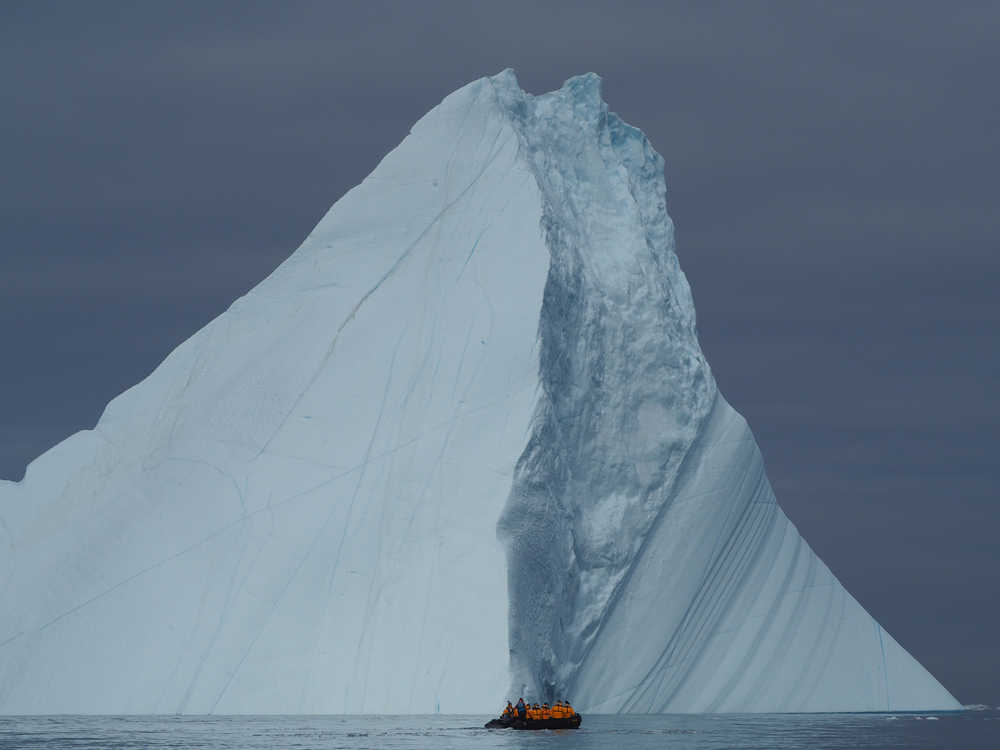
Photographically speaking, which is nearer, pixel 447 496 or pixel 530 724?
pixel 530 724

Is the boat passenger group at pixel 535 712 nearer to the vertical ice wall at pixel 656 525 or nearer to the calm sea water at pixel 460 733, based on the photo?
the calm sea water at pixel 460 733

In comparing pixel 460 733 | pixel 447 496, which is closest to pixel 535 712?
pixel 460 733

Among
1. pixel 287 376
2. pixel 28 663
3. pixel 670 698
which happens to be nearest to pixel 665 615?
pixel 670 698

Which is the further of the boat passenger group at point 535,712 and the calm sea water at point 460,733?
the boat passenger group at point 535,712

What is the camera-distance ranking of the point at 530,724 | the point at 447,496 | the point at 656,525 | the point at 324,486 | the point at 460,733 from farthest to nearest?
1. the point at 656,525
2. the point at 324,486
3. the point at 447,496
4. the point at 530,724
5. the point at 460,733

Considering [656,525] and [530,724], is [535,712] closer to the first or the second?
[530,724]

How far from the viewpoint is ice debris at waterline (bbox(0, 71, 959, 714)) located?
4753cm

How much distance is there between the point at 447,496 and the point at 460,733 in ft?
24.2

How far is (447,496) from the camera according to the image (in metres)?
48.2

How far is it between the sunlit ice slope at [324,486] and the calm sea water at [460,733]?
4.64 ft

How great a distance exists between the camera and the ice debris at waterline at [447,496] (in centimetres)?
4753

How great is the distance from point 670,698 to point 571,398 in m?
7.54

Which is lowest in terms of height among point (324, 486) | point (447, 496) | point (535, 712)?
point (535, 712)

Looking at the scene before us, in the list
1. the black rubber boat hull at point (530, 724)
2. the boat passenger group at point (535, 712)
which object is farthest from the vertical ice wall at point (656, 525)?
the black rubber boat hull at point (530, 724)
